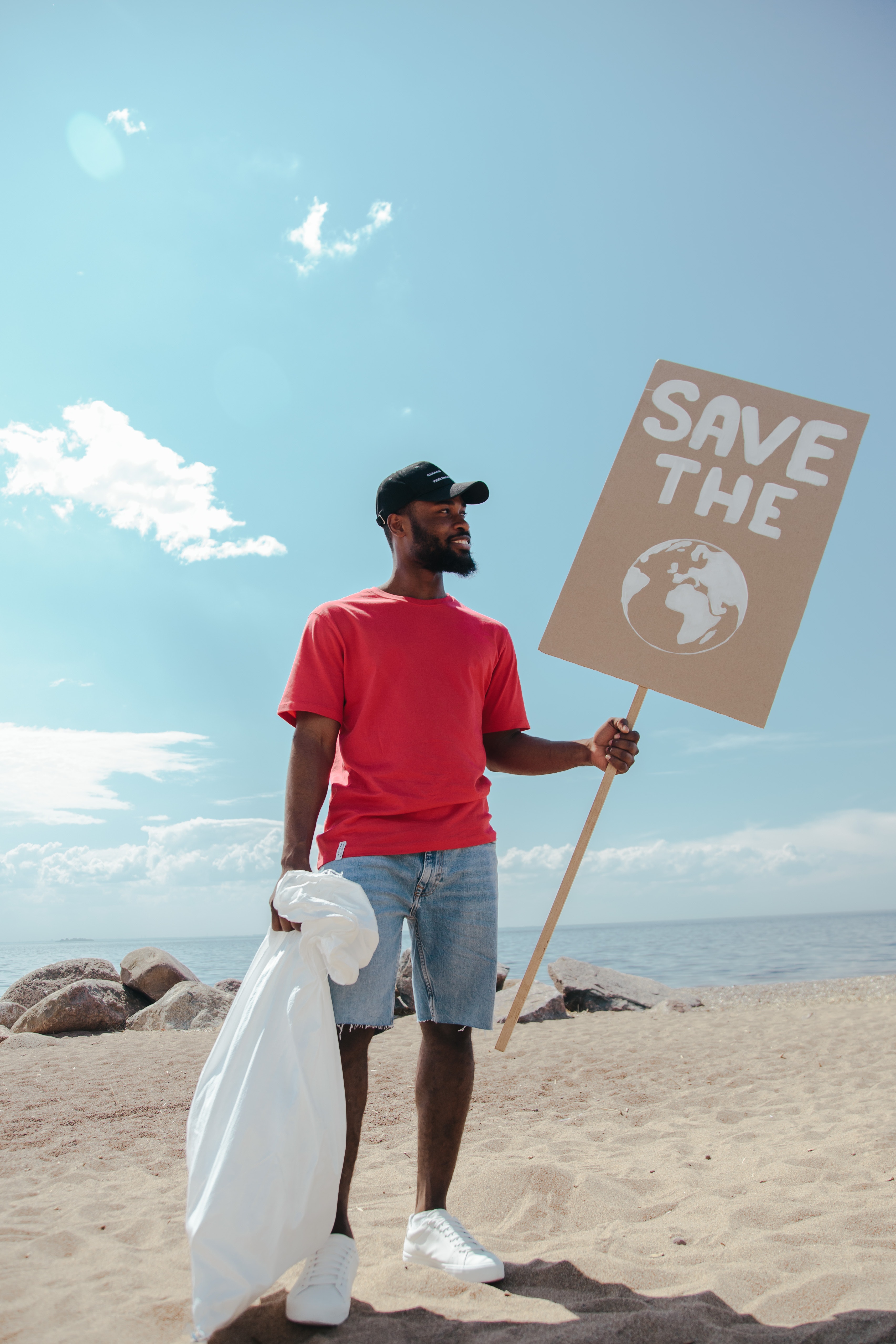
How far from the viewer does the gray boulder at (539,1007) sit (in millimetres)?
7406

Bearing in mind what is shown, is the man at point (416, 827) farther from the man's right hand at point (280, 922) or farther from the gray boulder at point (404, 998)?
the gray boulder at point (404, 998)

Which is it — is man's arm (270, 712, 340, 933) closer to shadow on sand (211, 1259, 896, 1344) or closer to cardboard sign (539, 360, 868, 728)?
cardboard sign (539, 360, 868, 728)

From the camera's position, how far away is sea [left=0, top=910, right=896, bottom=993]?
15.1 metres

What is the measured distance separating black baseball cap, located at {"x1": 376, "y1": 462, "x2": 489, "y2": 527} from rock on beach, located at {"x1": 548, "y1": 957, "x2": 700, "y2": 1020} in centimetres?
686

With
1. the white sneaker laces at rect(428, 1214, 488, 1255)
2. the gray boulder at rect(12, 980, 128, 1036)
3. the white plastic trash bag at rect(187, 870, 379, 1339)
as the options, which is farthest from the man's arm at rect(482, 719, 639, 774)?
the gray boulder at rect(12, 980, 128, 1036)

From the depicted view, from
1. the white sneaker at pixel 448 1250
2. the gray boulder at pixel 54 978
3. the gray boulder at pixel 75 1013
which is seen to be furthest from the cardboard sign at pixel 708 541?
the gray boulder at pixel 54 978

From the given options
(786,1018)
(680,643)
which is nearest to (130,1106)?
(680,643)

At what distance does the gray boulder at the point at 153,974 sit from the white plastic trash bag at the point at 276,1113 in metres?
7.13

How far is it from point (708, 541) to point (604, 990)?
7103 mm

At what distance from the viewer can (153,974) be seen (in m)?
8.51

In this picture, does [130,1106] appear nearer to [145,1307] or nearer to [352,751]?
[145,1307]

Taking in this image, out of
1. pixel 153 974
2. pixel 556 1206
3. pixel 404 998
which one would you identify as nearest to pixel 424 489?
pixel 556 1206

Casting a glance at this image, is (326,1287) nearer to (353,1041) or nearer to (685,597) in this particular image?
(353,1041)

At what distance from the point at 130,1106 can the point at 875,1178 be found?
357 centimetres
